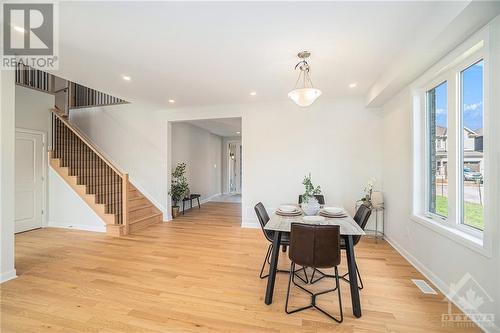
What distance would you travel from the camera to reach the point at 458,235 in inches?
82.7

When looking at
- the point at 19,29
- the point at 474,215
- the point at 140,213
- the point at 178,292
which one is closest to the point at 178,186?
the point at 140,213

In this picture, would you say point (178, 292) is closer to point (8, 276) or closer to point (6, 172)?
point (8, 276)

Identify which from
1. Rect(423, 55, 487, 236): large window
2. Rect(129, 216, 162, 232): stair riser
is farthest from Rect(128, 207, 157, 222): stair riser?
Rect(423, 55, 487, 236): large window

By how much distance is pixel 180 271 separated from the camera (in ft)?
9.09

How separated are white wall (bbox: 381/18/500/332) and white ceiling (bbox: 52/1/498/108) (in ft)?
2.16

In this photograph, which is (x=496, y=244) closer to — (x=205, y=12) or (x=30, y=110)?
(x=205, y=12)

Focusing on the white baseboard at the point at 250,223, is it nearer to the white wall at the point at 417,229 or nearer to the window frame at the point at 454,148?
the white wall at the point at 417,229

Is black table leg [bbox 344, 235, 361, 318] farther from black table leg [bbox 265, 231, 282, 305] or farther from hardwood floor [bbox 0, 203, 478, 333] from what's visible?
black table leg [bbox 265, 231, 282, 305]

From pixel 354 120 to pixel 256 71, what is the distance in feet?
7.81

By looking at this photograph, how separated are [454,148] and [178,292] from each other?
332cm

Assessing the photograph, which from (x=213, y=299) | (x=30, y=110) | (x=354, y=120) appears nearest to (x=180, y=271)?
(x=213, y=299)

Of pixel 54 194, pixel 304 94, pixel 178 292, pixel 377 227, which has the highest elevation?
pixel 304 94

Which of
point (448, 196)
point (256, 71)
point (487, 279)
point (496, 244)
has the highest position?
point (256, 71)

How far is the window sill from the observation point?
1.83 m
